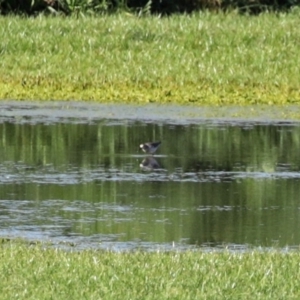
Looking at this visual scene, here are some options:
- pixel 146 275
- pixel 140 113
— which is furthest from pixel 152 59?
pixel 146 275

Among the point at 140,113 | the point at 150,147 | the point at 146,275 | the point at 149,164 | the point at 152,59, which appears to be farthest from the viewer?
the point at 152,59

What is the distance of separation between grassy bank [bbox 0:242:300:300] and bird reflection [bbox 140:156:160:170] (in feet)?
14.5

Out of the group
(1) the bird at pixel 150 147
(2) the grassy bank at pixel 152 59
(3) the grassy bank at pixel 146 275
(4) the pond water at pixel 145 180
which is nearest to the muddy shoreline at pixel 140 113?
(4) the pond water at pixel 145 180

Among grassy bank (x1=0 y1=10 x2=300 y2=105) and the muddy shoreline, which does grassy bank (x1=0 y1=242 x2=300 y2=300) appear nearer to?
the muddy shoreline

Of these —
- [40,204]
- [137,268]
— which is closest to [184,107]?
[40,204]

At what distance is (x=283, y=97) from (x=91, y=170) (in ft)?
21.5

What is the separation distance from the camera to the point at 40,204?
1123cm

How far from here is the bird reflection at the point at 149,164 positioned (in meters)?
13.4

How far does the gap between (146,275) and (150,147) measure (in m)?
5.67

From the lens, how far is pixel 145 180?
12.6 m

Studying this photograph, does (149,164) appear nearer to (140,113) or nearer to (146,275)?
(140,113)

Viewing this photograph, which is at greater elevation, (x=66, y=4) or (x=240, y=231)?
(x=66, y=4)

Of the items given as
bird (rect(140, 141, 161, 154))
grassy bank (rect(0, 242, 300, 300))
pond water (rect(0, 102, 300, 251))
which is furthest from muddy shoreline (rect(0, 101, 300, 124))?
grassy bank (rect(0, 242, 300, 300))

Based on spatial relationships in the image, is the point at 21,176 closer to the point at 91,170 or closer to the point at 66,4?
the point at 91,170
